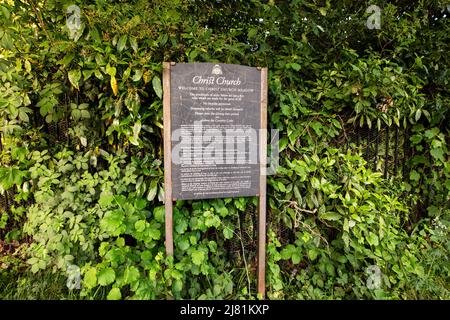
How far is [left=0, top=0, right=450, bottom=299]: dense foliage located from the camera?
83.8 inches

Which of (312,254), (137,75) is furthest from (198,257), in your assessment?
(137,75)

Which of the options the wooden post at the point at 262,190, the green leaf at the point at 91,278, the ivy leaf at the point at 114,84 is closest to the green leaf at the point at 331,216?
the wooden post at the point at 262,190

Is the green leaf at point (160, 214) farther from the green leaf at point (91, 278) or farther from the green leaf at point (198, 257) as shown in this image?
the green leaf at point (91, 278)

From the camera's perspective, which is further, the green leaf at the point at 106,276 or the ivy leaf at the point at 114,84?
the ivy leaf at the point at 114,84

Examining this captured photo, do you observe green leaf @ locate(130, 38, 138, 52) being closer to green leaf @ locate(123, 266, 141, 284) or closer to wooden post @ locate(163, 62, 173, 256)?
wooden post @ locate(163, 62, 173, 256)

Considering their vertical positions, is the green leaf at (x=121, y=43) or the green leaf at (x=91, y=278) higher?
the green leaf at (x=121, y=43)

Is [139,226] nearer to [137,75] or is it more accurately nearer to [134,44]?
[137,75]

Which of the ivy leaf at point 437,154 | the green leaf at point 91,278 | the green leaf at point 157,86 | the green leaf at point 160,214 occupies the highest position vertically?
the green leaf at point 157,86

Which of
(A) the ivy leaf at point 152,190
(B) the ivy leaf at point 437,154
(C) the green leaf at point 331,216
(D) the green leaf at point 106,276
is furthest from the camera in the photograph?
(B) the ivy leaf at point 437,154

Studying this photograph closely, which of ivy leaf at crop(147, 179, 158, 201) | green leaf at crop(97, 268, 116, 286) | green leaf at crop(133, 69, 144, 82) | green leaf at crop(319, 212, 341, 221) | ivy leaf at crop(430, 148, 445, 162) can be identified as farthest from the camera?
ivy leaf at crop(430, 148, 445, 162)

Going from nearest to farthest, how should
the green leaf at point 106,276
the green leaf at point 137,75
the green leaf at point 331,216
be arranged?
the green leaf at point 106,276, the green leaf at point 137,75, the green leaf at point 331,216

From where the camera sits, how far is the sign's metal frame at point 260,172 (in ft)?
6.57

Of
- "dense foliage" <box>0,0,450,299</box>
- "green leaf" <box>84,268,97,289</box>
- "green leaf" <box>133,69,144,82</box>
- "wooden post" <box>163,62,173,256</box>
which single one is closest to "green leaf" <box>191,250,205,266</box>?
"dense foliage" <box>0,0,450,299</box>

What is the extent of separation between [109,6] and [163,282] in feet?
7.85
